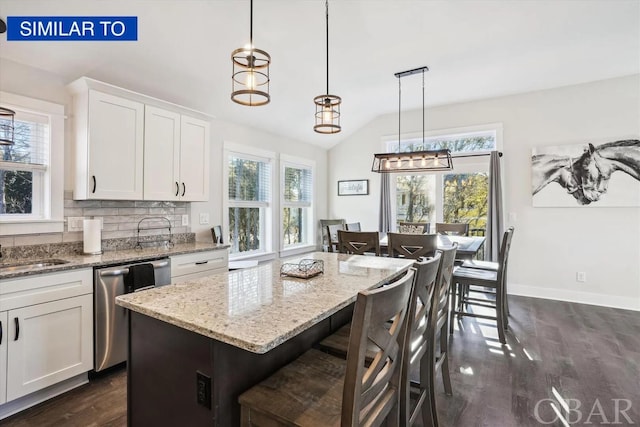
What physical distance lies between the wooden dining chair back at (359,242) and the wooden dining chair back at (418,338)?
1309mm

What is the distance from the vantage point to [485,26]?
300 cm

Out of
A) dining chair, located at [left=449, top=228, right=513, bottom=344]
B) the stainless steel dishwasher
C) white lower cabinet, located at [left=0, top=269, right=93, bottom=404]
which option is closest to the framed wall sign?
dining chair, located at [left=449, top=228, right=513, bottom=344]

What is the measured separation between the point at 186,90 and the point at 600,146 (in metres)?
5.13

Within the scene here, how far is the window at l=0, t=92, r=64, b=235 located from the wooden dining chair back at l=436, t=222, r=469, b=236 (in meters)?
4.37

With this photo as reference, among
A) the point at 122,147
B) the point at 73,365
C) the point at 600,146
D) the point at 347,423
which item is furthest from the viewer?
the point at 600,146

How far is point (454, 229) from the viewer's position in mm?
4418

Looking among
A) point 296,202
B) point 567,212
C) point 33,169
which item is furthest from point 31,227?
point 567,212

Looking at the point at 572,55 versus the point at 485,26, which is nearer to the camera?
the point at 485,26

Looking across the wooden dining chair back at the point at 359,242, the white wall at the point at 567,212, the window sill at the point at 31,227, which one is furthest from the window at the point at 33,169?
the white wall at the point at 567,212

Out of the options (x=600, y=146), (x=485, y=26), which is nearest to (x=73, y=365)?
(x=485, y=26)

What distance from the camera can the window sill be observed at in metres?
2.25

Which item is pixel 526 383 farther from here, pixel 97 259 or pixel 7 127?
pixel 7 127

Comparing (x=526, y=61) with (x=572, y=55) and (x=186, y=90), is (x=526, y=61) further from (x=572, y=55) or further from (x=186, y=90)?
(x=186, y=90)

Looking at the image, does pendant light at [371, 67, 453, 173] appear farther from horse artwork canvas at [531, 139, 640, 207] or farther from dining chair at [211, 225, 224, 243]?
dining chair at [211, 225, 224, 243]
